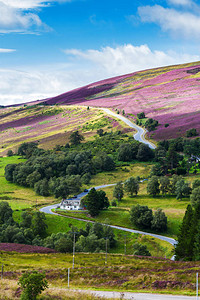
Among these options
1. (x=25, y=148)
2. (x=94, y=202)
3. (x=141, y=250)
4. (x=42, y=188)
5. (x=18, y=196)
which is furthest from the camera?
(x=25, y=148)

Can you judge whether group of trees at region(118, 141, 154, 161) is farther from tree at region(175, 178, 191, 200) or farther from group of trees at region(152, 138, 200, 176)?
tree at region(175, 178, 191, 200)

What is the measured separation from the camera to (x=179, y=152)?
15262 cm

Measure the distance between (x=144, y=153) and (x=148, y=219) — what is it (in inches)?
2388

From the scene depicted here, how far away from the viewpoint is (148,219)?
95.1 meters

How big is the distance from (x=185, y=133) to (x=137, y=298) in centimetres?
13782

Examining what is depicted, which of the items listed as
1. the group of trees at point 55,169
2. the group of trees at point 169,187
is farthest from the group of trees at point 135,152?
the group of trees at point 169,187

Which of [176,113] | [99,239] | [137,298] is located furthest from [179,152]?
[137,298]

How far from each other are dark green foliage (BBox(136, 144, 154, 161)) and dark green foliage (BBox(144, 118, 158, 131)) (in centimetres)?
3190

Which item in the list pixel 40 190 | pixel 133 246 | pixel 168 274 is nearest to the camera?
pixel 168 274

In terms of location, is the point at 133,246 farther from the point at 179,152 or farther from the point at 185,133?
the point at 185,133

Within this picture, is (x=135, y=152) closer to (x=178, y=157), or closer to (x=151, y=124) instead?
(x=178, y=157)

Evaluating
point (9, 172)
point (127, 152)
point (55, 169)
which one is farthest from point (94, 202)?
point (9, 172)

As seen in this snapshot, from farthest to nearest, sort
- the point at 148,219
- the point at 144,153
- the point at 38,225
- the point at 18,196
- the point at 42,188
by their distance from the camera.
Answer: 1. the point at 144,153
2. the point at 42,188
3. the point at 18,196
4. the point at 148,219
5. the point at 38,225

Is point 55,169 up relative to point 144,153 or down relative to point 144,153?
down
